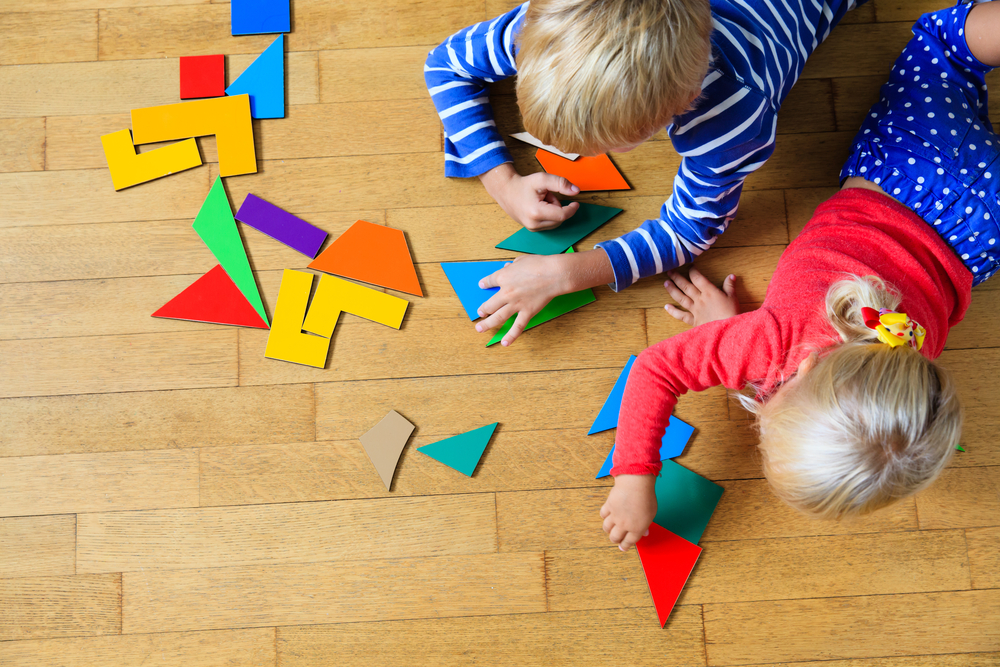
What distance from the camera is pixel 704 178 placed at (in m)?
0.87

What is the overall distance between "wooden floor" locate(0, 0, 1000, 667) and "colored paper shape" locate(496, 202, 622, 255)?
0.02 meters

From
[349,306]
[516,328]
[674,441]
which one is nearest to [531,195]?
[516,328]

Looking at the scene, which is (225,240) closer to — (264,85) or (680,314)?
(264,85)

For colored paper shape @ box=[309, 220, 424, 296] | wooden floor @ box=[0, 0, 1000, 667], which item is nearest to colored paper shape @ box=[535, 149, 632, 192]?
wooden floor @ box=[0, 0, 1000, 667]

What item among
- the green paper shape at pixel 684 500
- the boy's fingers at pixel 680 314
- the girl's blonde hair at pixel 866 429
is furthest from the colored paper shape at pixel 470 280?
the girl's blonde hair at pixel 866 429

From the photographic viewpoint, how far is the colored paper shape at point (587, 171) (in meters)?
1.05

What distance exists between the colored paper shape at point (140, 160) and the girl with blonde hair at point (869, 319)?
79 centimetres

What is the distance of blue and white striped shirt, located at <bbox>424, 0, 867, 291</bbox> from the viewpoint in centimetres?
77

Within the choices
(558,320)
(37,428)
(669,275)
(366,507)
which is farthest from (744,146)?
(37,428)

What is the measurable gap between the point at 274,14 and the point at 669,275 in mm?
778

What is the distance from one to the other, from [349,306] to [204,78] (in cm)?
45

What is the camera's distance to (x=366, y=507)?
99 centimetres

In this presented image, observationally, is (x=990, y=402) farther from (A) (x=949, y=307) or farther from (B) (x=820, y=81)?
(B) (x=820, y=81)

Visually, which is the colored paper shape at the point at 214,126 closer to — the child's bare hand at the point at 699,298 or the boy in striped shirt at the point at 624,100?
the boy in striped shirt at the point at 624,100
